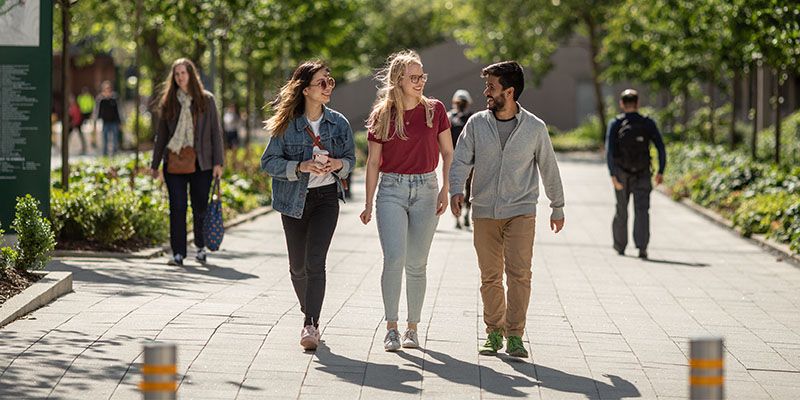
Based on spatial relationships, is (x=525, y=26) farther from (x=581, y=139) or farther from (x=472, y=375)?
(x=472, y=375)

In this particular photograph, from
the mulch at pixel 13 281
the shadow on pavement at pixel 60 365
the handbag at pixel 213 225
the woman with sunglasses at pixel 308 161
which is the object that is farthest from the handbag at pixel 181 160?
the shadow on pavement at pixel 60 365

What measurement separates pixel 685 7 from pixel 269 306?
50.3 ft

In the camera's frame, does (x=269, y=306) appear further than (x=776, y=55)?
No

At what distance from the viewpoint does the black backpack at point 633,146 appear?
583 inches

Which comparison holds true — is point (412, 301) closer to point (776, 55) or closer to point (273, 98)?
point (273, 98)

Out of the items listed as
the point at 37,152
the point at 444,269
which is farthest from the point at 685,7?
the point at 37,152

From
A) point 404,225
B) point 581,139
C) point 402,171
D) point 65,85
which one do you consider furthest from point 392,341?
point 581,139

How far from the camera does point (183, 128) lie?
1240 cm

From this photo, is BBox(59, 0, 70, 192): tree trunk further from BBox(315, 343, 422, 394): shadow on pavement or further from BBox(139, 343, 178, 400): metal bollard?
BBox(139, 343, 178, 400): metal bollard

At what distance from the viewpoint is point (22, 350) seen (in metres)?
7.81

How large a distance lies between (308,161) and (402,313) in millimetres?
2027

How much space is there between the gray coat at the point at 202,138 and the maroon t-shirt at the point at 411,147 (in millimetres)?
4342

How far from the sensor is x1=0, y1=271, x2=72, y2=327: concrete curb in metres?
8.81

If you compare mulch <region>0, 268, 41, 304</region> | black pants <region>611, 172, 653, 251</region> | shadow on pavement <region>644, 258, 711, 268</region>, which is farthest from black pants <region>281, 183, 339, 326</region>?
black pants <region>611, 172, 653, 251</region>
